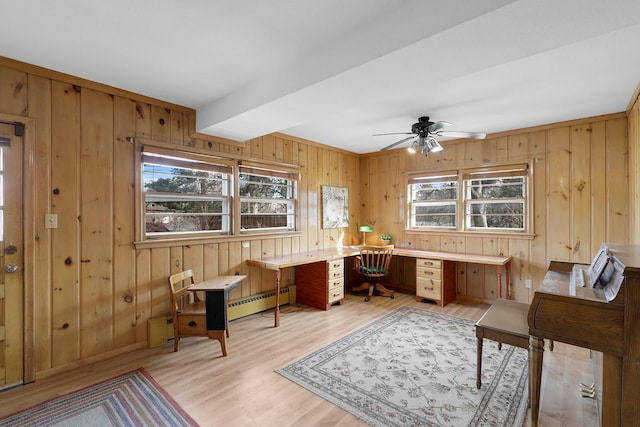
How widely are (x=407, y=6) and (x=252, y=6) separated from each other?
84 centimetres

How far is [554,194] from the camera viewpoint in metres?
3.74

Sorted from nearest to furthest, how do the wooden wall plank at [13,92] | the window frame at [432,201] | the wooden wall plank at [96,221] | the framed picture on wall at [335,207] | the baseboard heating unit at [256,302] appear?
the wooden wall plank at [13,92], the wooden wall plank at [96,221], the baseboard heating unit at [256,302], the window frame at [432,201], the framed picture on wall at [335,207]

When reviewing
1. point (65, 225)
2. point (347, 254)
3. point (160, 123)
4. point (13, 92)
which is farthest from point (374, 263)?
point (13, 92)

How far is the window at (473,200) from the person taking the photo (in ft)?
13.3

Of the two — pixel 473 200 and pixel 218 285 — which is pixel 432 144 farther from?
pixel 218 285

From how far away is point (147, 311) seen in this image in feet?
9.70

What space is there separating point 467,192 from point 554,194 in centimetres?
103

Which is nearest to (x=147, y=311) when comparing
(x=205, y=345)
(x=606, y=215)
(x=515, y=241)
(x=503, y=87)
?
(x=205, y=345)

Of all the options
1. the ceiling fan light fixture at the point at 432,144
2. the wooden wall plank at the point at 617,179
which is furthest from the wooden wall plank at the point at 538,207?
the ceiling fan light fixture at the point at 432,144

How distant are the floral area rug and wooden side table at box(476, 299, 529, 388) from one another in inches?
9.1

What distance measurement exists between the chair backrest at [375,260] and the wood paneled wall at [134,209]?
84 centimetres

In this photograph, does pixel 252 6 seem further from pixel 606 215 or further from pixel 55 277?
pixel 606 215

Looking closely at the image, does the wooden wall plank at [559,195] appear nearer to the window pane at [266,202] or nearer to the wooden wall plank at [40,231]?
the window pane at [266,202]

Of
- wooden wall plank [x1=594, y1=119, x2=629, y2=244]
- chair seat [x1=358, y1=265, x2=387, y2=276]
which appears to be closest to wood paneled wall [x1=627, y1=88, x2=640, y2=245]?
wooden wall plank [x1=594, y1=119, x2=629, y2=244]
